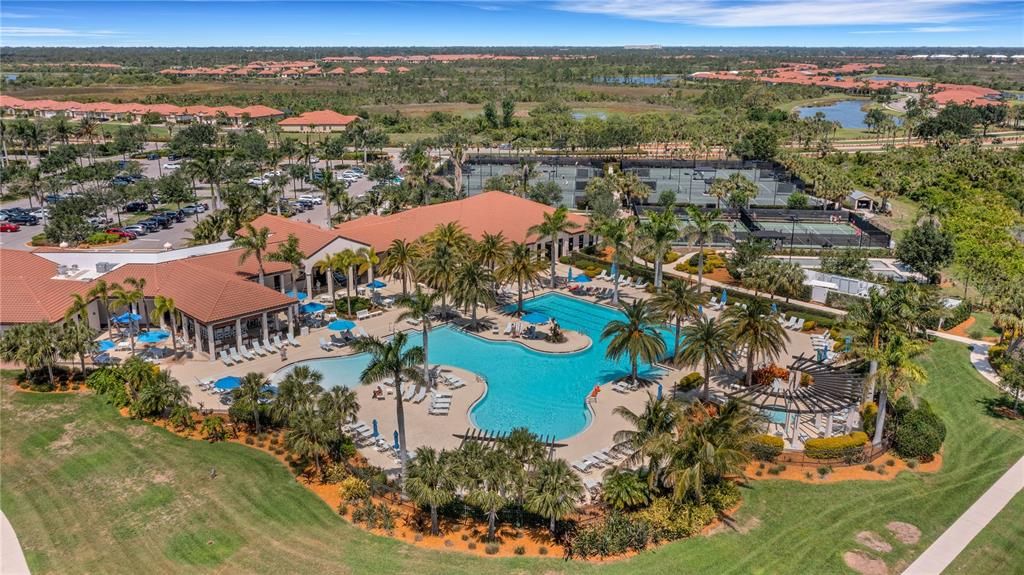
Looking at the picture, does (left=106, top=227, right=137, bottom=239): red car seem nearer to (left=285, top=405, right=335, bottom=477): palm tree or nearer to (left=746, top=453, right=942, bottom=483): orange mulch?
(left=285, top=405, right=335, bottom=477): palm tree

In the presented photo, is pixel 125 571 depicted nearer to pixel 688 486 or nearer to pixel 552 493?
pixel 552 493

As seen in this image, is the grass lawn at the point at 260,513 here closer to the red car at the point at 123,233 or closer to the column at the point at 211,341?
the column at the point at 211,341

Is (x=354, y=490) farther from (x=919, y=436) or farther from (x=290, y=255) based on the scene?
(x=919, y=436)

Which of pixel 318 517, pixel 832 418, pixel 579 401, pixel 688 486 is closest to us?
pixel 688 486

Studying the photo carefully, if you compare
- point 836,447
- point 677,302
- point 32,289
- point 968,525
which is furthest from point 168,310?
point 968,525

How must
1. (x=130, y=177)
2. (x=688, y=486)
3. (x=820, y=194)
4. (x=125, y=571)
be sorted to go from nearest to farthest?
(x=125, y=571)
(x=688, y=486)
(x=820, y=194)
(x=130, y=177)

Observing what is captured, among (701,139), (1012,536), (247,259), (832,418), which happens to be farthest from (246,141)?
(1012,536)
